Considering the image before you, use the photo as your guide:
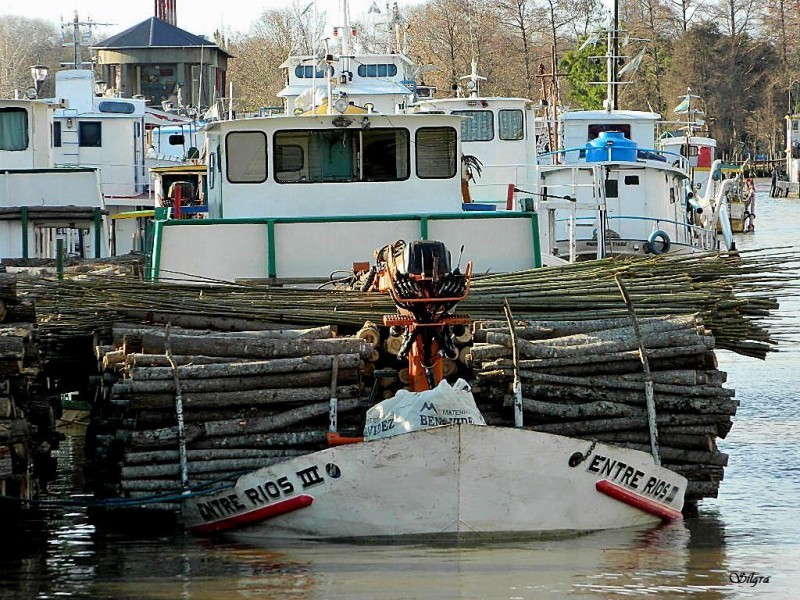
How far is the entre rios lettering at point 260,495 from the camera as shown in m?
11.2

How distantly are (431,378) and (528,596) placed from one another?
2.06 m

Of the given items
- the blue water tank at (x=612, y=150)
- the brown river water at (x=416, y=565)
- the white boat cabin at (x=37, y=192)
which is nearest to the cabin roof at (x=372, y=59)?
the blue water tank at (x=612, y=150)

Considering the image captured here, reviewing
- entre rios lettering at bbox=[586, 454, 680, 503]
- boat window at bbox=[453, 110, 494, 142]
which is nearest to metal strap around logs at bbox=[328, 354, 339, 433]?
entre rios lettering at bbox=[586, 454, 680, 503]

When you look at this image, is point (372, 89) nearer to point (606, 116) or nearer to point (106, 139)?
point (106, 139)

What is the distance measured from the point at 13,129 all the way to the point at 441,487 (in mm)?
18979

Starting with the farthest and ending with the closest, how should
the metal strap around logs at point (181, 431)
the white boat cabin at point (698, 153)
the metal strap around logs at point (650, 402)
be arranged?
the white boat cabin at point (698, 153), the metal strap around logs at point (650, 402), the metal strap around logs at point (181, 431)

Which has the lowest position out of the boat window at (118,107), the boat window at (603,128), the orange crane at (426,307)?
the orange crane at (426,307)

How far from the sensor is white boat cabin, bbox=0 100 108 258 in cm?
2258

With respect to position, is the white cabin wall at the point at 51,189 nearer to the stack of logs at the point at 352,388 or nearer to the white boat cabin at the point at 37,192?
the white boat cabin at the point at 37,192

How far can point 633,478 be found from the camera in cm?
1160

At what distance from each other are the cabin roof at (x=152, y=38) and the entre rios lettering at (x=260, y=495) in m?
70.6

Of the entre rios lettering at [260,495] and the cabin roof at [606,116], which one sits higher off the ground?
the cabin roof at [606,116]

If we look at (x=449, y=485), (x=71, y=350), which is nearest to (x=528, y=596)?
(x=449, y=485)

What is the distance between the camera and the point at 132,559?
11.7 metres
